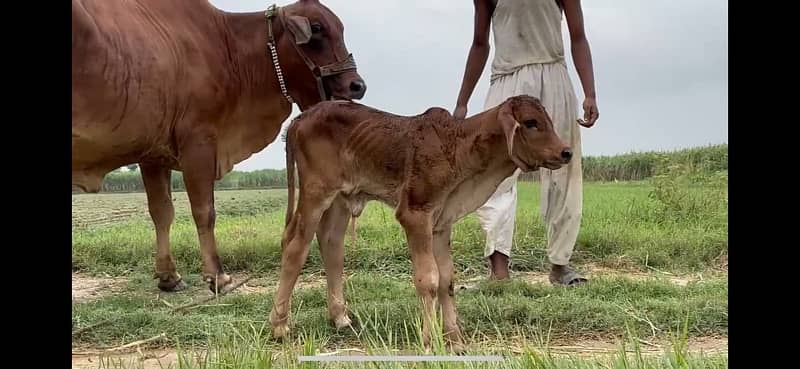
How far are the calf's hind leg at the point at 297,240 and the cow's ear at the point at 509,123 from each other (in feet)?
2.08

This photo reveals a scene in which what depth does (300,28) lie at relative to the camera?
326cm

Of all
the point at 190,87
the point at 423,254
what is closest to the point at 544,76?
the point at 423,254

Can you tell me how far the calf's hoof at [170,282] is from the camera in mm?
3984

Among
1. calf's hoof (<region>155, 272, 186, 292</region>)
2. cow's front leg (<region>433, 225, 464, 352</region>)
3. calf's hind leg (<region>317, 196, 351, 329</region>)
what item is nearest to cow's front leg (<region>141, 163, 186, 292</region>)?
calf's hoof (<region>155, 272, 186, 292</region>)

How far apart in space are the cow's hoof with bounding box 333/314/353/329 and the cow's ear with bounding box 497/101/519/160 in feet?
2.93

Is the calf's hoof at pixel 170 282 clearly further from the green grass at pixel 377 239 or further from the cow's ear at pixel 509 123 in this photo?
the cow's ear at pixel 509 123

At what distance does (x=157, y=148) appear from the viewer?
357 cm

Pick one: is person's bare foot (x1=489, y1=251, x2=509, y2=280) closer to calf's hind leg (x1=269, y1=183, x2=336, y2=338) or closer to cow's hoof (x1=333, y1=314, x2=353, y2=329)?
cow's hoof (x1=333, y1=314, x2=353, y2=329)

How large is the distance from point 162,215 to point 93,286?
0.58 metres

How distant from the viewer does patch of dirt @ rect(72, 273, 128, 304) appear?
12.8 feet

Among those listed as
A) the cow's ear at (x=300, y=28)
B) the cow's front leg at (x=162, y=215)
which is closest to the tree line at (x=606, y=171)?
the cow's front leg at (x=162, y=215)
